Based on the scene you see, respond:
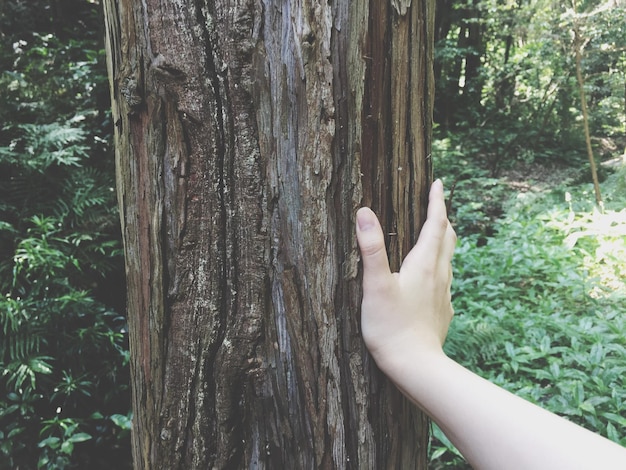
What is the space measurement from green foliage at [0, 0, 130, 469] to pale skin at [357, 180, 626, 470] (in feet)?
6.36

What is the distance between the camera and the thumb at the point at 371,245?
0.87 m

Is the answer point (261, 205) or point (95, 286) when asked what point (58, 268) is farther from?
point (261, 205)

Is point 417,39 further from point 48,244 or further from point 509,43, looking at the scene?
point 509,43

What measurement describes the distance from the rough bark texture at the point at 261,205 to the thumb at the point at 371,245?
0.07 ft

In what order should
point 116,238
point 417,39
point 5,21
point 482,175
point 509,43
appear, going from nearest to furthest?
point 417,39
point 116,238
point 5,21
point 482,175
point 509,43

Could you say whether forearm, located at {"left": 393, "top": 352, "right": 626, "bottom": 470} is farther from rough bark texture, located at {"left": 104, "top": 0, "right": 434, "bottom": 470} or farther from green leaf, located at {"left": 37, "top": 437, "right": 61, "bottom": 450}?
green leaf, located at {"left": 37, "top": 437, "right": 61, "bottom": 450}

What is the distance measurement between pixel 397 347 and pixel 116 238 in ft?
8.43

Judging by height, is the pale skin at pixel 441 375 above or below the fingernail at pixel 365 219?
below

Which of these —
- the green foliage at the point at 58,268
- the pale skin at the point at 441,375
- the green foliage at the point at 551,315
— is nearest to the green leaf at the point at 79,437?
the green foliage at the point at 58,268

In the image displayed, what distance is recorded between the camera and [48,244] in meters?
2.64

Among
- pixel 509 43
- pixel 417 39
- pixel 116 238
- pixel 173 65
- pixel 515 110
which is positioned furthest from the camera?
pixel 509 43

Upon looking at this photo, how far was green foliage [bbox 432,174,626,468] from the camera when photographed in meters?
2.61

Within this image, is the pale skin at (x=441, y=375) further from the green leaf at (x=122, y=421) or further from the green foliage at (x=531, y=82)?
the green foliage at (x=531, y=82)

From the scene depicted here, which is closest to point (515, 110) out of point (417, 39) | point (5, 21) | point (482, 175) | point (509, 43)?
point (509, 43)
